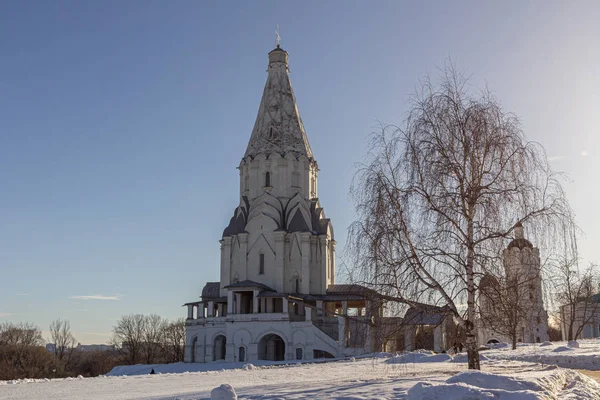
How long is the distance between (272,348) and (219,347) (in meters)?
4.78

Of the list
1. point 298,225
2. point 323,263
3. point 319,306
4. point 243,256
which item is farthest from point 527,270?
point 243,256

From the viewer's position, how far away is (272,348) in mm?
47219

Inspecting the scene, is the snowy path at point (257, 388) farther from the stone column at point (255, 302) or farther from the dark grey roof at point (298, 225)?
the dark grey roof at point (298, 225)

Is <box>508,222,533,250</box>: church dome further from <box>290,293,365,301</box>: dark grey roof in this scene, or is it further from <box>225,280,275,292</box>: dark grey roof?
<box>225,280,275,292</box>: dark grey roof

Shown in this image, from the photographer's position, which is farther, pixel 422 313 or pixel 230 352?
pixel 230 352

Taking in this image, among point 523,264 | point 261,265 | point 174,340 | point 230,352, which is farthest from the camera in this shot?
point 174,340

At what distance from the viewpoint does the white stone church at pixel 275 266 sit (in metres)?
44.8

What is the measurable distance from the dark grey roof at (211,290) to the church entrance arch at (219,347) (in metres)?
4.44

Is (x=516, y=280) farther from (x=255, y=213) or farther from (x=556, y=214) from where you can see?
(x=255, y=213)

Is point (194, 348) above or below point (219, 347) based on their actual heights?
below

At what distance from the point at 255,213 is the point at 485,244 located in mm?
36595

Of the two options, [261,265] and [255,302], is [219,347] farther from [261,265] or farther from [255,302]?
[261,265]

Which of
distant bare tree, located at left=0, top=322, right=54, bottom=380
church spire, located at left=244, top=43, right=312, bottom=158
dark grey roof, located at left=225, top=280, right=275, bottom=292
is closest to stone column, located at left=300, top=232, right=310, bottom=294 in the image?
dark grey roof, located at left=225, top=280, right=275, bottom=292

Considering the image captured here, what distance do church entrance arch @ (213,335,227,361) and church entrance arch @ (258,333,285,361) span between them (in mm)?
4212
